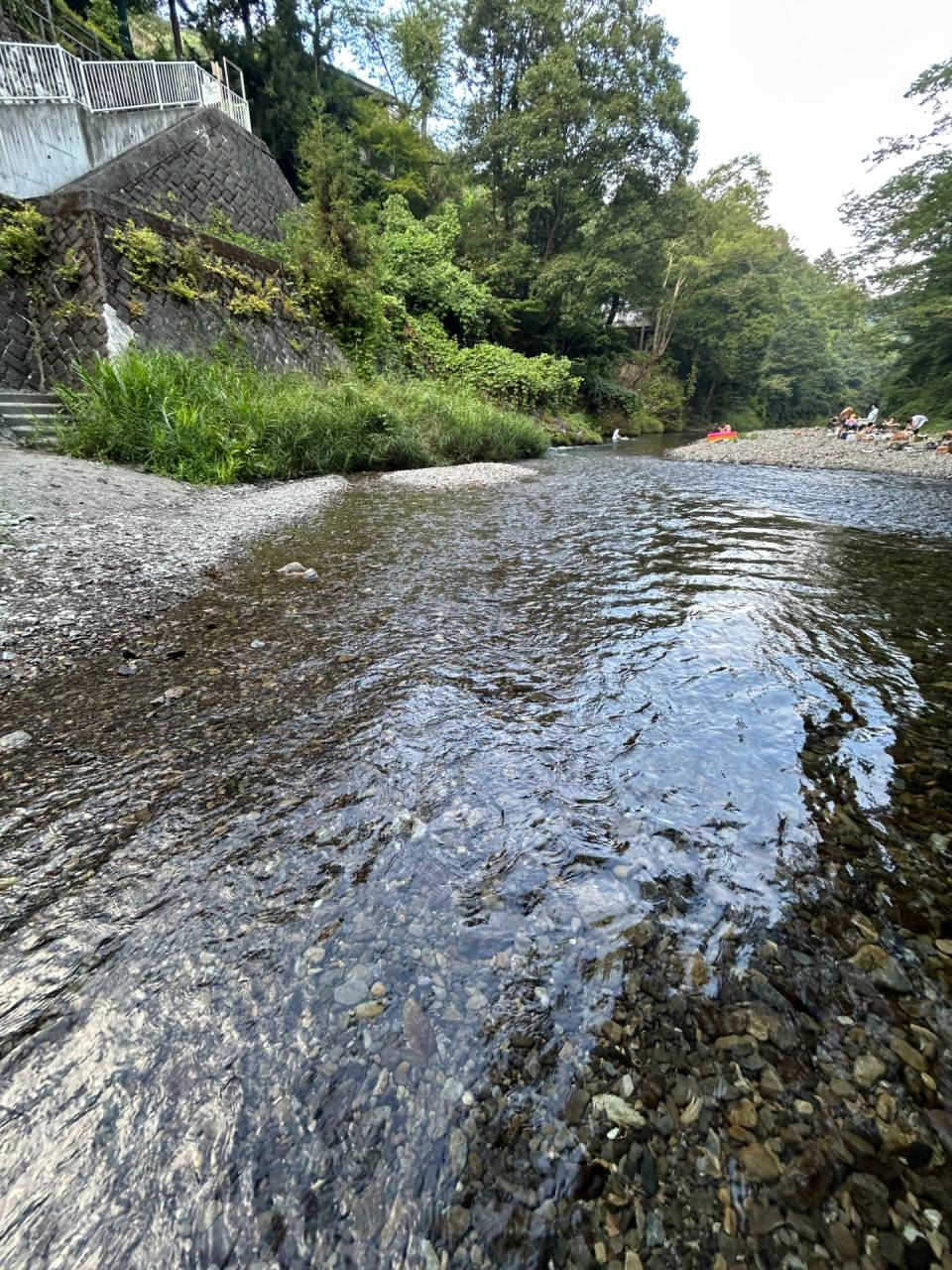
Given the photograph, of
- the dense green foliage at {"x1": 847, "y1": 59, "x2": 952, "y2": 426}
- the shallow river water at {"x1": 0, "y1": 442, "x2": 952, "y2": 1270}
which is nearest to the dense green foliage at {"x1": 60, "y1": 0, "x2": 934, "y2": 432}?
the dense green foliage at {"x1": 847, "y1": 59, "x2": 952, "y2": 426}

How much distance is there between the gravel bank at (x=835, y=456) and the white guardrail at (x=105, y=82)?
1623cm

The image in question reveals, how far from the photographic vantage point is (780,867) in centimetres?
147

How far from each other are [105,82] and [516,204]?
14.6 m

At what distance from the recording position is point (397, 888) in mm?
1392

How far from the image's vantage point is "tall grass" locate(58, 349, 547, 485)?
22.4ft

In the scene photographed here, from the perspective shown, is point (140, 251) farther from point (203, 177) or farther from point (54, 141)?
point (203, 177)

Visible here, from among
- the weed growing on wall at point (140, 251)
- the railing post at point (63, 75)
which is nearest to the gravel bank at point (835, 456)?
the weed growing on wall at point (140, 251)

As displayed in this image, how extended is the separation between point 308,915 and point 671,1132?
0.88 metres

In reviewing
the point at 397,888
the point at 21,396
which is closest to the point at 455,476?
the point at 21,396

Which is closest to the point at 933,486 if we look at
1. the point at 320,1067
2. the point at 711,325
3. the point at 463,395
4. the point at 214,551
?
the point at 463,395

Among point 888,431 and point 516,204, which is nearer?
point 888,431

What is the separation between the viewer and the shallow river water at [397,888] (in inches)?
33.2

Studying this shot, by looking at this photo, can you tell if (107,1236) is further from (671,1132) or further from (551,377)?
(551,377)

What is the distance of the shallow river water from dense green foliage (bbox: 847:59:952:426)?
20517 millimetres
